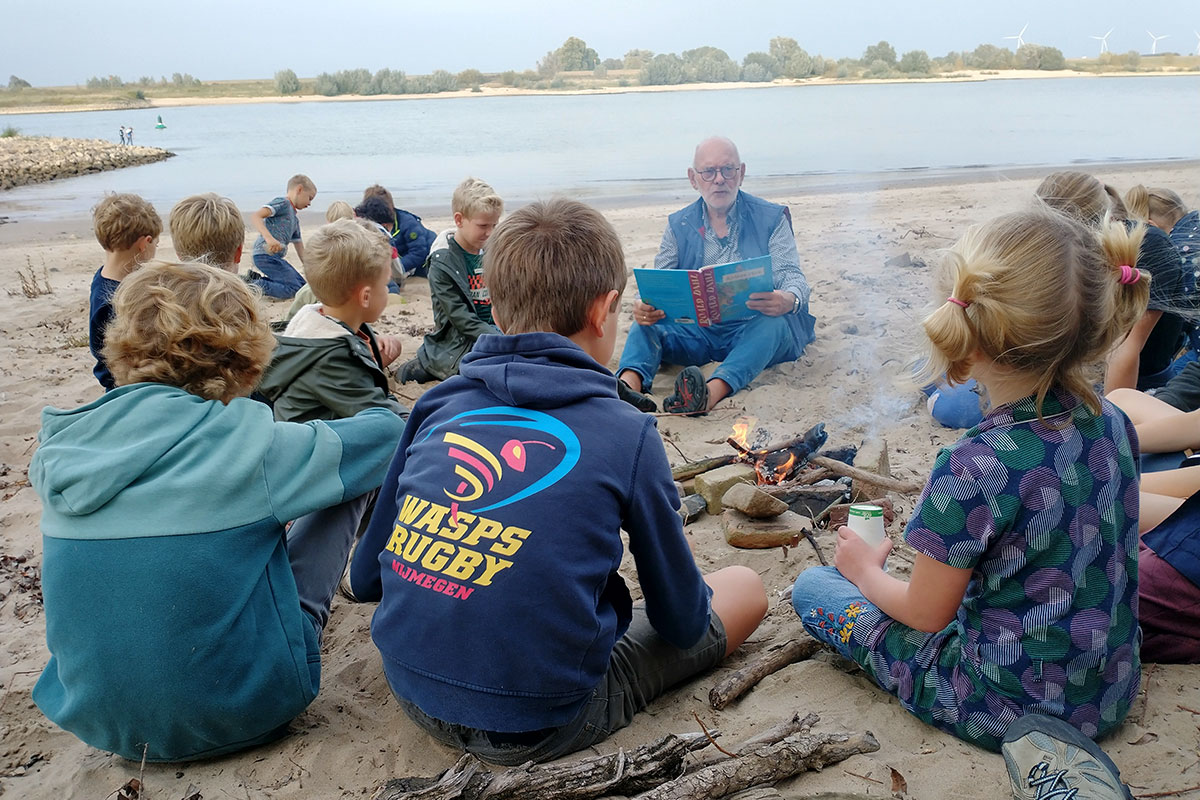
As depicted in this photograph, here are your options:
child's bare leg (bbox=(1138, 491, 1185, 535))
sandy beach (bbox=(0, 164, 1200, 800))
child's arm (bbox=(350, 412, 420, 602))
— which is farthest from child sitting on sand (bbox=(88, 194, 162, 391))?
child's bare leg (bbox=(1138, 491, 1185, 535))

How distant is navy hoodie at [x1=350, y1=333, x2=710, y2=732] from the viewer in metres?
1.95

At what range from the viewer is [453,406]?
84.7 inches

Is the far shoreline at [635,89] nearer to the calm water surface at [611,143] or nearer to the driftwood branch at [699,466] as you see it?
the calm water surface at [611,143]

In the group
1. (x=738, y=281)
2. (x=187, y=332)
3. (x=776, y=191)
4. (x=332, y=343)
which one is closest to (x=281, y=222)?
(x=738, y=281)

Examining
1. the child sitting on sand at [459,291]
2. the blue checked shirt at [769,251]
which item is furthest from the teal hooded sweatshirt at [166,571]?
the blue checked shirt at [769,251]

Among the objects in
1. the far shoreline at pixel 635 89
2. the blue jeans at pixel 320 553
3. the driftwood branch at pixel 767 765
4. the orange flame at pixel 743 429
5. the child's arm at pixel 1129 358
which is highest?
the far shoreline at pixel 635 89

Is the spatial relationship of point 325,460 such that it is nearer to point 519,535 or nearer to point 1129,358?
point 519,535

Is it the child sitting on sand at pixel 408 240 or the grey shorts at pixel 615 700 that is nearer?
the grey shorts at pixel 615 700

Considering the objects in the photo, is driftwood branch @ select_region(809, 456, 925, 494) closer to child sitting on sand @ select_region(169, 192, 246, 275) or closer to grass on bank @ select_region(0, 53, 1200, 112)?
child sitting on sand @ select_region(169, 192, 246, 275)

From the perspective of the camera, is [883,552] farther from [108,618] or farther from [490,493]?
[108,618]

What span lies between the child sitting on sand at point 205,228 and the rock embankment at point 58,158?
19773 millimetres

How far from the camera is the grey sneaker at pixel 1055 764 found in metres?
1.83

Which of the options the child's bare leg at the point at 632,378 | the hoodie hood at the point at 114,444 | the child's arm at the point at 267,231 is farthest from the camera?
the child's arm at the point at 267,231

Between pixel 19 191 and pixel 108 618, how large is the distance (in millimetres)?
21774
